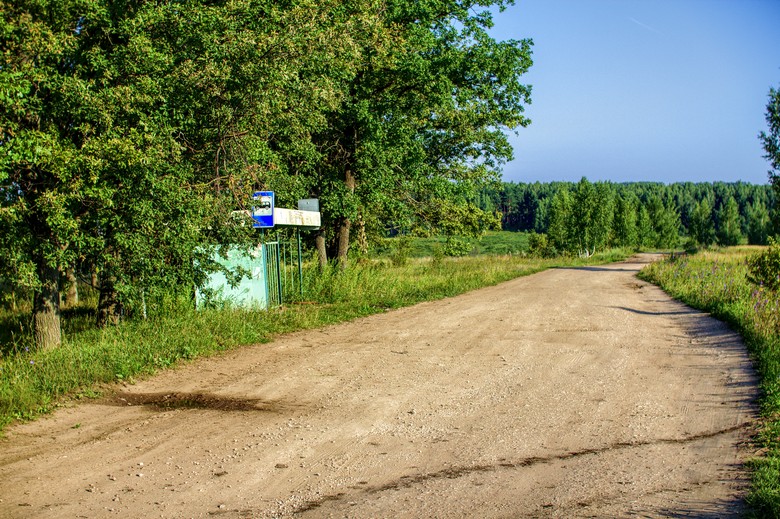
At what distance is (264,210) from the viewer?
13.3 metres

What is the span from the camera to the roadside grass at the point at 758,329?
15.7ft

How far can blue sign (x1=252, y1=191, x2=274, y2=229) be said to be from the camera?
41.4 ft

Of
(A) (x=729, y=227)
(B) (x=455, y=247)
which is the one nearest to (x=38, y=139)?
(B) (x=455, y=247)

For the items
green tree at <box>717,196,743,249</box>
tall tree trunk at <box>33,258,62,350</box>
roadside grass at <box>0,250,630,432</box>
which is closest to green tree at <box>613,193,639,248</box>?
green tree at <box>717,196,743,249</box>

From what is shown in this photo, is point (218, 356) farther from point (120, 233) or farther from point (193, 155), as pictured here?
point (193, 155)

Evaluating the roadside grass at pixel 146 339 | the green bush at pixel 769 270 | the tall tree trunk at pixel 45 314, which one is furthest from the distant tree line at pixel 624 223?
the tall tree trunk at pixel 45 314

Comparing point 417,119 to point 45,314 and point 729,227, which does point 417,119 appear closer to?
point 45,314

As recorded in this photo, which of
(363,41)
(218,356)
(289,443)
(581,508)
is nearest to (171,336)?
(218,356)

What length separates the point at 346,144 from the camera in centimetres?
2109

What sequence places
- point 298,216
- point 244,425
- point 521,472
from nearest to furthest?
point 521,472 < point 244,425 < point 298,216

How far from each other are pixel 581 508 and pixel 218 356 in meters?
6.50

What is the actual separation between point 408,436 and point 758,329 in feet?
23.6

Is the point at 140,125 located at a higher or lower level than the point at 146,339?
higher

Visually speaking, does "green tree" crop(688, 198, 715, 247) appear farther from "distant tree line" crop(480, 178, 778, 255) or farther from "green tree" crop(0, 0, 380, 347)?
"green tree" crop(0, 0, 380, 347)
